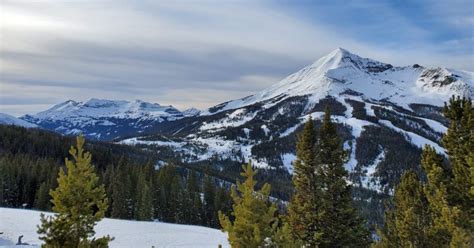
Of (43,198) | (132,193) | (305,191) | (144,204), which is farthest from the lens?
(132,193)

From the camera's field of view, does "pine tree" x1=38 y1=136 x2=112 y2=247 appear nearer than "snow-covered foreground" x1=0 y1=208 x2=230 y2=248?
Yes

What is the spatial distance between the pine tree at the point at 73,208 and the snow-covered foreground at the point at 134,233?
20.8 m

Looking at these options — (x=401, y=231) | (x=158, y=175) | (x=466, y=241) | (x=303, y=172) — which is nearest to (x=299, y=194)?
(x=303, y=172)

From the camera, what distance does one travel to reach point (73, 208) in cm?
1236

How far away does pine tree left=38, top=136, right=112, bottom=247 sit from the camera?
40.5 ft

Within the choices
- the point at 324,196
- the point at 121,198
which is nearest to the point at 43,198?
the point at 121,198

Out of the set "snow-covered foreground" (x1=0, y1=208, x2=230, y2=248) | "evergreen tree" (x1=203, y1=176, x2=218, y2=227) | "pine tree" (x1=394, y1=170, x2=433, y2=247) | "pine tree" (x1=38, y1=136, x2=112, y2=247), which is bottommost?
"evergreen tree" (x1=203, y1=176, x2=218, y2=227)

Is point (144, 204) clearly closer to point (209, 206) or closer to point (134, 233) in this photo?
point (209, 206)

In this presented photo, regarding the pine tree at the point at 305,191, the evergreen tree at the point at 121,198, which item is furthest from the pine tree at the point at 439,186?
the evergreen tree at the point at 121,198

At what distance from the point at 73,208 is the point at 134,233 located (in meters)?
24.8

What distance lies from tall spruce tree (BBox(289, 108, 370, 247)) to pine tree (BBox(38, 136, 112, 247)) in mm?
10645

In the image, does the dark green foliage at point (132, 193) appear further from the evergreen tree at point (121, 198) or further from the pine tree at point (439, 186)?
the pine tree at point (439, 186)

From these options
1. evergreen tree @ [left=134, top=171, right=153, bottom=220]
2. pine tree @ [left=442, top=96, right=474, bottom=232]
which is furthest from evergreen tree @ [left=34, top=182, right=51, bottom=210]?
pine tree @ [left=442, top=96, right=474, bottom=232]

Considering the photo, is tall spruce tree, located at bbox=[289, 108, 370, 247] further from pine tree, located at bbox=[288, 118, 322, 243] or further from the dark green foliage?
the dark green foliage
